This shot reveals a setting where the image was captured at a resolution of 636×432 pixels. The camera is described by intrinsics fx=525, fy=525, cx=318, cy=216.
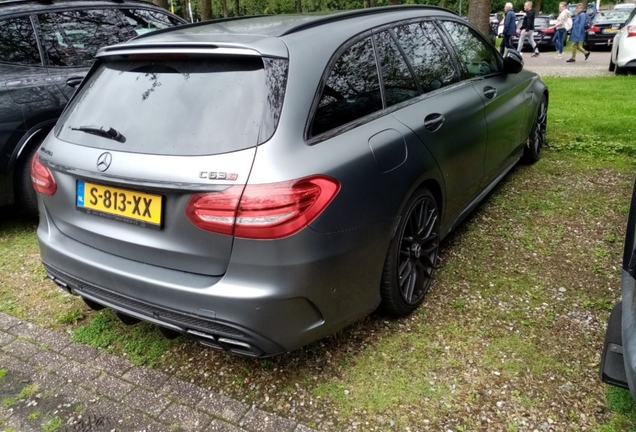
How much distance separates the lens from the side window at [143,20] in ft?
18.2

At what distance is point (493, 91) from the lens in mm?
→ 4117

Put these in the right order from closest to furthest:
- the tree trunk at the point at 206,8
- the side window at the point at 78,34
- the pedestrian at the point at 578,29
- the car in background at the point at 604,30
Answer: the side window at the point at 78,34 < the tree trunk at the point at 206,8 < the pedestrian at the point at 578,29 < the car in background at the point at 604,30

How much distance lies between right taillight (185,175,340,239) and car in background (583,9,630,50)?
20.3 m

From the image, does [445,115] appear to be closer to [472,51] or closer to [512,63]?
[472,51]

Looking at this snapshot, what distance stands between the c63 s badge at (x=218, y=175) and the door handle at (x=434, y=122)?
1.40 m

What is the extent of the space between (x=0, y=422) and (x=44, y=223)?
987 mm

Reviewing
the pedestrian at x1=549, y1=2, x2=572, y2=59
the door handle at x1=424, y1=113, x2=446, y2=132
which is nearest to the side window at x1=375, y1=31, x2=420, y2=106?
the door handle at x1=424, y1=113, x2=446, y2=132

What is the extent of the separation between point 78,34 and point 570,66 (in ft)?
44.6

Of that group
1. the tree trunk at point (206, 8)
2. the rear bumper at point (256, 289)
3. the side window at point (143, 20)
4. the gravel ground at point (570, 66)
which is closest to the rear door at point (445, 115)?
the rear bumper at point (256, 289)

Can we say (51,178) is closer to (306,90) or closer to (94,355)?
(94,355)

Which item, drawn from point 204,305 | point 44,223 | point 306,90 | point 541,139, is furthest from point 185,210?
point 541,139

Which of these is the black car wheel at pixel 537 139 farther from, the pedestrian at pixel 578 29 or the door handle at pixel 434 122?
the pedestrian at pixel 578 29

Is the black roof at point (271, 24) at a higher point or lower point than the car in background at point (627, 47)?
higher

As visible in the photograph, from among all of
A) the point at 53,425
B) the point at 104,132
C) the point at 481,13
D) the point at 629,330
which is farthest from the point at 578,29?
the point at 53,425
